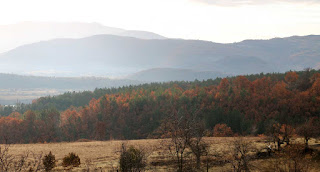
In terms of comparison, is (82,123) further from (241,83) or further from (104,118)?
(241,83)

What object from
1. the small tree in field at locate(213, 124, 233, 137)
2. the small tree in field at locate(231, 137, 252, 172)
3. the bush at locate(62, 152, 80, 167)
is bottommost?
the small tree in field at locate(213, 124, 233, 137)

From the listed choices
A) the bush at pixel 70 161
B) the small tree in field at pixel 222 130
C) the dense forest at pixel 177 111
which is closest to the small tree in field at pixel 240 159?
the bush at pixel 70 161

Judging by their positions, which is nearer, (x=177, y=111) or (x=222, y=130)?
(x=222, y=130)

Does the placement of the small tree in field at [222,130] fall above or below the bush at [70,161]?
below

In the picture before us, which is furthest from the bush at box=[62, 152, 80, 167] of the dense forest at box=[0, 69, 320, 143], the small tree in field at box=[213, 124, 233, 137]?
the small tree in field at box=[213, 124, 233, 137]

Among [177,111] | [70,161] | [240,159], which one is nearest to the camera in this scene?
[240,159]

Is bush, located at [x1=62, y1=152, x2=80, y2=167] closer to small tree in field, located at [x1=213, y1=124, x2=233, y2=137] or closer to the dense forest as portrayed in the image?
the dense forest

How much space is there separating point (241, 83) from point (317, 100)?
36.3m

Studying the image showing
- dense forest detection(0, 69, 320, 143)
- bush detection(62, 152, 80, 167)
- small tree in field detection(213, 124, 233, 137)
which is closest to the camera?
bush detection(62, 152, 80, 167)

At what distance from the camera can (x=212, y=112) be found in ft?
317

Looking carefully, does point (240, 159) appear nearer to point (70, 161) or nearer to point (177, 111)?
point (70, 161)

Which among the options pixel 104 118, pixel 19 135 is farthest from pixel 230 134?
pixel 19 135

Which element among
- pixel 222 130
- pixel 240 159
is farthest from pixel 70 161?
pixel 222 130

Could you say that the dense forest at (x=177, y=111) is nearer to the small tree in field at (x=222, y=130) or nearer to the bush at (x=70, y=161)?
the small tree in field at (x=222, y=130)
